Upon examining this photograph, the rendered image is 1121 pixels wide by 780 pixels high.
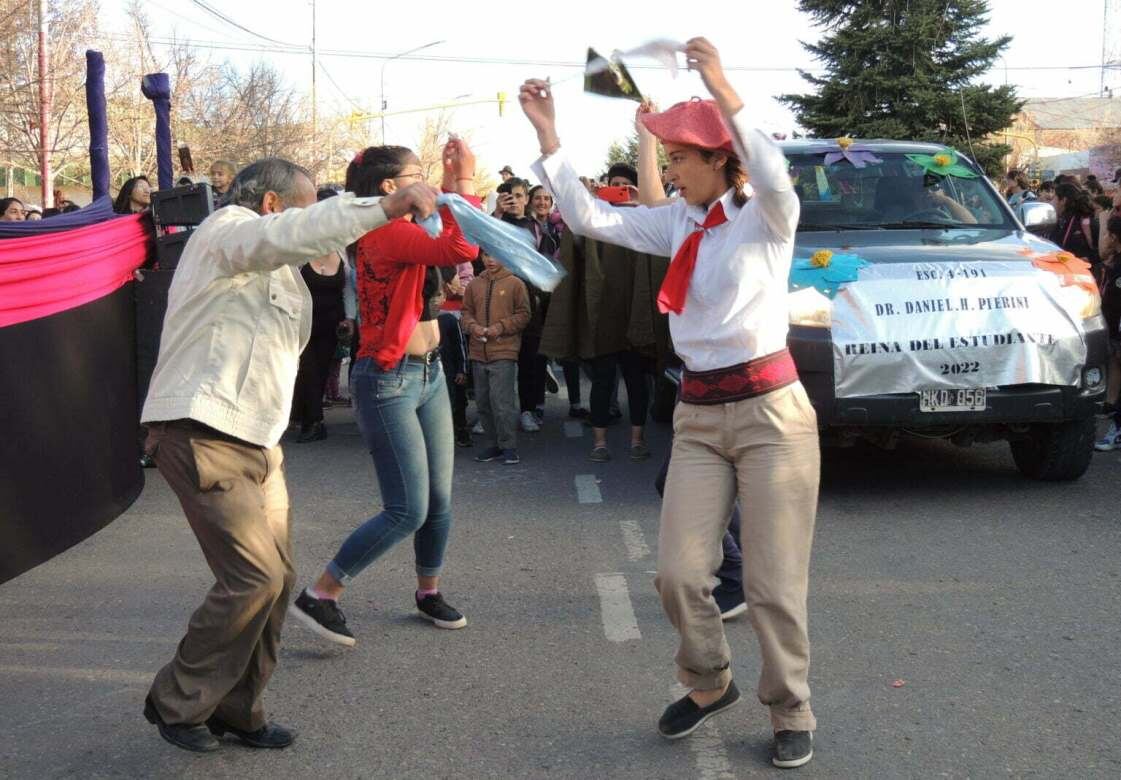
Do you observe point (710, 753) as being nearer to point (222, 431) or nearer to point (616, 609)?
point (616, 609)

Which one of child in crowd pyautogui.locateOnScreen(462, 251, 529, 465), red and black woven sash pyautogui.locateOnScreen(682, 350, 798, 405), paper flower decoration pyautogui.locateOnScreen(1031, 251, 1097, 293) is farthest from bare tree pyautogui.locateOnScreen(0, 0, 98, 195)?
red and black woven sash pyautogui.locateOnScreen(682, 350, 798, 405)

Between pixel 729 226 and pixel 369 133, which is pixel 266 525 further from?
pixel 369 133

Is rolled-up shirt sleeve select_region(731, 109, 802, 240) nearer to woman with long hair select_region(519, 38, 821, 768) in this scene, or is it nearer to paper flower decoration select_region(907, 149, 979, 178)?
woman with long hair select_region(519, 38, 821, 768)

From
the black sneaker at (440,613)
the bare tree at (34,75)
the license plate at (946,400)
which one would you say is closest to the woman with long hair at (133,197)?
the black sneaker at (440,613)

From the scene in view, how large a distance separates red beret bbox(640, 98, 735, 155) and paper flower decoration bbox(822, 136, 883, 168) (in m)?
5.28

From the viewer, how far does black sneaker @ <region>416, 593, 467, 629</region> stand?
18.5ft

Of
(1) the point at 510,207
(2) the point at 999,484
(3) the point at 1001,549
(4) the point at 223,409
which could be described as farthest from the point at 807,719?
(1) the point at 510,207

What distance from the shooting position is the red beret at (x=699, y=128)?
4.04m

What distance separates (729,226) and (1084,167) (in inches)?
1737

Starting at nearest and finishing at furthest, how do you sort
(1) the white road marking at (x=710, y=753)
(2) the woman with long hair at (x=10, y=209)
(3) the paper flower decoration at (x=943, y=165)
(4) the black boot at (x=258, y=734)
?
1. (1) the white road marking at (x=710, y=753)
2. (4) the black boot at (x=258, y=734)
3. (3) the paper flower decoration at (x=943, y=165)
4. (2) the woman with long hair at (x=10, y=209)

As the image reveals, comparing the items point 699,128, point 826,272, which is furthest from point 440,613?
point 826,272

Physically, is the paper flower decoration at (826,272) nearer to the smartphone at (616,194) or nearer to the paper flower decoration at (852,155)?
the paper flower decoration at (852,155)

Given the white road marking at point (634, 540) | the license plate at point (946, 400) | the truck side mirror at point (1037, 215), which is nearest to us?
the white road marking at point (634, 540)

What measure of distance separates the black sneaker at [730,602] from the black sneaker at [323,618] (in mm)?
1515
